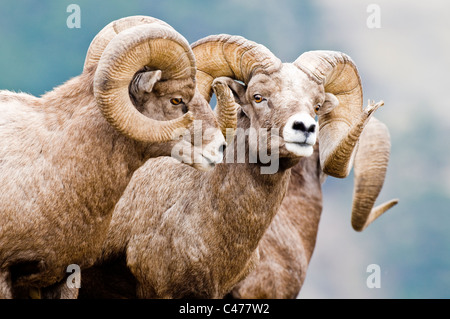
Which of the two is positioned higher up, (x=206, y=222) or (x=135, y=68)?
(x=135, y=68)

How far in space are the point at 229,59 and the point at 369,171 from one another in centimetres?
360

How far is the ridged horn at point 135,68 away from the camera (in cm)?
711

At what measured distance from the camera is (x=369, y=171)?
11828 millimetres

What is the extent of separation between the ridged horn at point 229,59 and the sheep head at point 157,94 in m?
→ 1.16

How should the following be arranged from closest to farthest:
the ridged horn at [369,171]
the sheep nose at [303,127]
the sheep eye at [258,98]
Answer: the sheep nose at [303,127]
the sheep eye at [258,98]
the ridged horn at [369,171]

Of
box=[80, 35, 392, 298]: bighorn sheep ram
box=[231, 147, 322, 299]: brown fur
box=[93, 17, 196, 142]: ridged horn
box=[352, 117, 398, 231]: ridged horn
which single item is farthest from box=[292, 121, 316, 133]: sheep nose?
box=[352, 117, 398, 231]: ridged horn

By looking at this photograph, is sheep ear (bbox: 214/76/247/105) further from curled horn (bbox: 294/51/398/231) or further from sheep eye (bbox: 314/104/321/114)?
sheep eye (bbox: 314/104/321/114)

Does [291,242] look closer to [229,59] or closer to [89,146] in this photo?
[229,59]

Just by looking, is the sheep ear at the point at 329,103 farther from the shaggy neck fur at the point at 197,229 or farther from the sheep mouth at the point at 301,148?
the sheep mouth at the point at 301,148

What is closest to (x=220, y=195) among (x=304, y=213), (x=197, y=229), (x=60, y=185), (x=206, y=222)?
(x=206, y=222)

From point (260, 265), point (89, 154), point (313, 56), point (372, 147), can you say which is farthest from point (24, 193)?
point (372, 147)

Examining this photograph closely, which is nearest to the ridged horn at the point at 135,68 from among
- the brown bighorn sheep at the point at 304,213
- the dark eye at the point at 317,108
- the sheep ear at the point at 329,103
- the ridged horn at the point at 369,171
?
the dark eye at the point at 317,108

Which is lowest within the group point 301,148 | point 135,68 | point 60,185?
point 60,185

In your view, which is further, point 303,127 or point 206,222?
point 206,222
